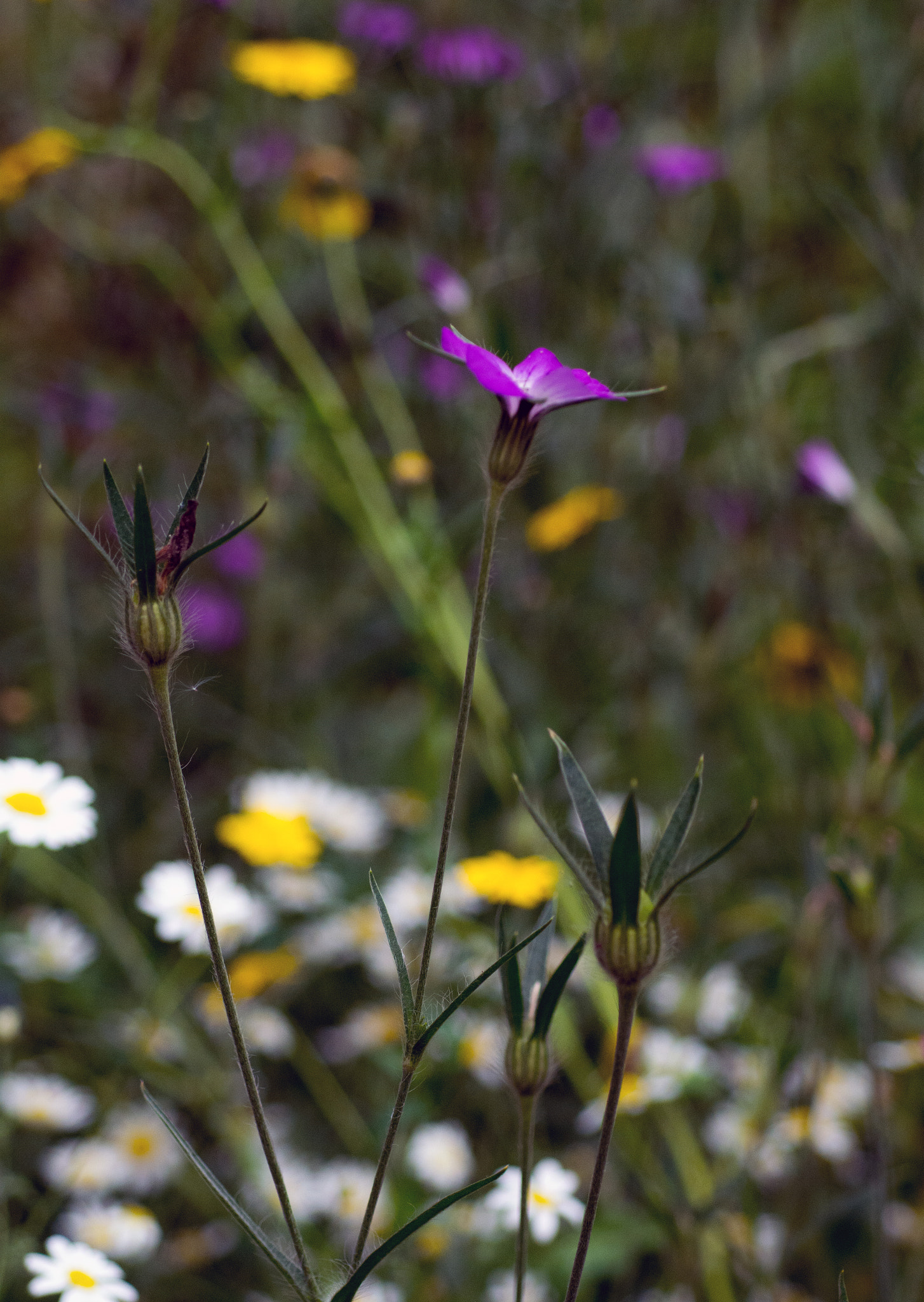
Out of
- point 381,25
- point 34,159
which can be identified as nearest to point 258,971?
point 34,159

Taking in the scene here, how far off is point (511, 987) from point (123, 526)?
0.59 feet

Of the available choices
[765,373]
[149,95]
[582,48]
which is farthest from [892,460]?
[149,95]

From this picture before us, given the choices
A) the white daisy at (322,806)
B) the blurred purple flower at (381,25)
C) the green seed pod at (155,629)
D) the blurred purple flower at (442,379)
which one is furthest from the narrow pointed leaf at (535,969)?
the blurred purple flower at (381,25)

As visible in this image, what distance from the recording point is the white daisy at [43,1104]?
0.75 metres

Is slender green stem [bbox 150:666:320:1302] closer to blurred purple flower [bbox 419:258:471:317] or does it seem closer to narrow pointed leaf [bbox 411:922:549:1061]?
narrow pointed leaf [bbox 411:922:549:1061]

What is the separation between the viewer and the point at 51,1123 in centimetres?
74

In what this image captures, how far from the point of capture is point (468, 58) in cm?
98

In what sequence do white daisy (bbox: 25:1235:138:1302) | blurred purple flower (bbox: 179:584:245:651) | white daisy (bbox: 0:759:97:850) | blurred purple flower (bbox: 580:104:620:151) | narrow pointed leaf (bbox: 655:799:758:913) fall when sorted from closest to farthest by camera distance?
narrow pointed leaf (bbox: 655:799:758:913) → white daisy (bbox: 25:1235:138:1302) → white daisy (bbox: 0:759:97:850) → blurred purple flower (bbox: 580:104:620:151) → blurred purple flower (bbox: 179:584:245:651)

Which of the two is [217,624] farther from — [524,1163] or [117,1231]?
[524,1163]

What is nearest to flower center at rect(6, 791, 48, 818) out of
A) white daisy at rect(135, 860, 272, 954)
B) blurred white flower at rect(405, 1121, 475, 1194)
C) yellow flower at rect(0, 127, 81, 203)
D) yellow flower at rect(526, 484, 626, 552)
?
white daisy at rect(135, 860, 272, 954)

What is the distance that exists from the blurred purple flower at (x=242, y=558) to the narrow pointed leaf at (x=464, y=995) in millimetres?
855

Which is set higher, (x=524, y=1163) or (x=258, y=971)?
(x=258, y=971)

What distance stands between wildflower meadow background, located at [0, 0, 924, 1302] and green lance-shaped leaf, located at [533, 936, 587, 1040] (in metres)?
0.17

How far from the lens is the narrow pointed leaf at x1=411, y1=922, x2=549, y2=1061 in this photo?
308 mm
